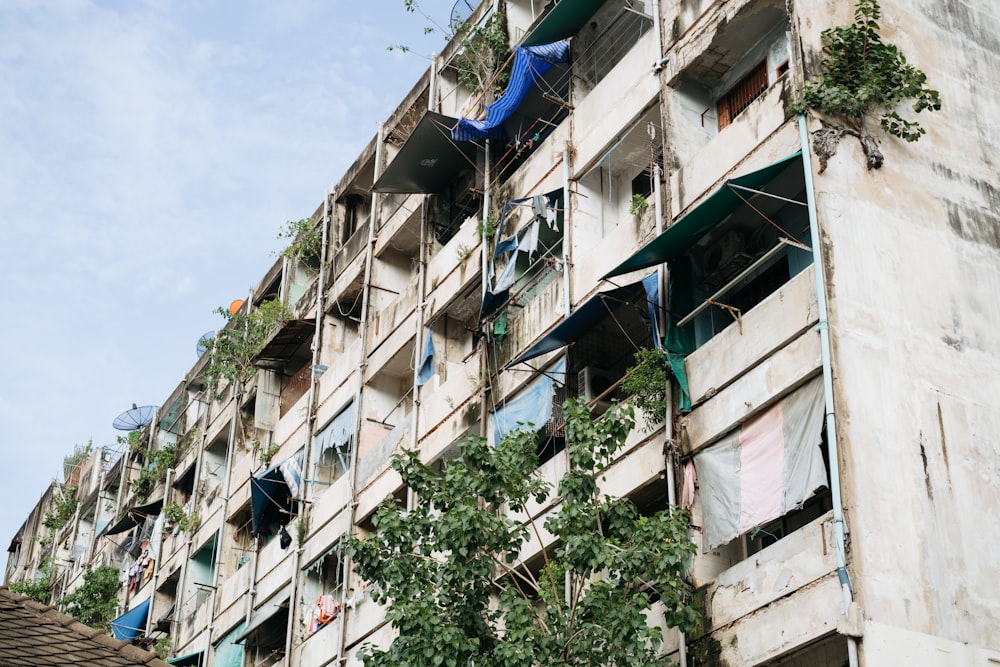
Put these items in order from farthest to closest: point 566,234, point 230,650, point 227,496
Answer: point 227,496 < point 230,650 < point 566,234

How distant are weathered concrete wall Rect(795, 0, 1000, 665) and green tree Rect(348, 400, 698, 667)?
83.8 inches

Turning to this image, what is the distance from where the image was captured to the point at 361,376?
2745 cm

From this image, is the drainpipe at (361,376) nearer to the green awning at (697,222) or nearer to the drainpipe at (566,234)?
the drainpipe at (566,234)

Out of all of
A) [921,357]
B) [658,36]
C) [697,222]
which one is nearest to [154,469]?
[658,36]

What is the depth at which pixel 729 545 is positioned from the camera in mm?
16266

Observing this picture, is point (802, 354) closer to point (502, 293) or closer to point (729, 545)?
point (729, 545)

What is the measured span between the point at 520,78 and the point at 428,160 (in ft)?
12.9

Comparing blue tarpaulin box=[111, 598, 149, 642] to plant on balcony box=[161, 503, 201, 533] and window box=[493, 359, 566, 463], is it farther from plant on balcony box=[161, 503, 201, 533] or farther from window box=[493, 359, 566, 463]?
window box=[493, 359, 566, 463]

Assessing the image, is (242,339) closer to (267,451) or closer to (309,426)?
(267,451)

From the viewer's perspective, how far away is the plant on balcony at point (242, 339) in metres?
32.9

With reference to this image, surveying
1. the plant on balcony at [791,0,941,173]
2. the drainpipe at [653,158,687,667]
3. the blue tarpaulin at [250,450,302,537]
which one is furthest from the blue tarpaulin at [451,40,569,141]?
the blue tarpaulin at [250,450,302,537]

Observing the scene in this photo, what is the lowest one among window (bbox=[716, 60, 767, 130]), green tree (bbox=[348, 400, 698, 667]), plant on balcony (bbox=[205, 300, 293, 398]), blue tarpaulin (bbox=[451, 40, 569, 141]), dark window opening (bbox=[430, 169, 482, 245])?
green tree (bbox=[348, 400, 698, 667])

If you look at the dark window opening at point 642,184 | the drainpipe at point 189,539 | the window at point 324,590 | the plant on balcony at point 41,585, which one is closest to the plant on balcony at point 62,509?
the plant on balcony at point 41,585

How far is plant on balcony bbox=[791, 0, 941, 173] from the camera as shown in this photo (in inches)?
634
